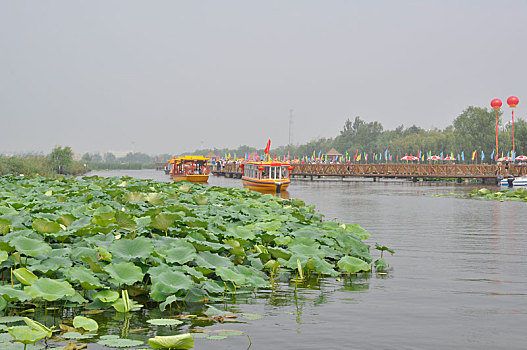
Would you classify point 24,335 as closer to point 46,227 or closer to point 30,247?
point 30,247

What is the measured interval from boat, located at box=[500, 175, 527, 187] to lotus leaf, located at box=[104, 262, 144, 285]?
41.1 metres

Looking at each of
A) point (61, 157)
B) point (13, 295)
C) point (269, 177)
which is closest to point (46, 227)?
point (13, 295)

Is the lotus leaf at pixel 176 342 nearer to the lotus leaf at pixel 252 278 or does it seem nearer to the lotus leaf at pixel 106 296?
the lotus leaf at pixel 106 296

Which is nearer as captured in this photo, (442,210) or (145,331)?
(145,331)

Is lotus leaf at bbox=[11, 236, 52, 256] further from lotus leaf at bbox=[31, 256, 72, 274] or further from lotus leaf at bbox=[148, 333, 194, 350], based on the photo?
lotus leaf at bbox=[148, 333, 194, 350]

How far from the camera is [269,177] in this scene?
126 feet

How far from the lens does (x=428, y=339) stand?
16.1 ft

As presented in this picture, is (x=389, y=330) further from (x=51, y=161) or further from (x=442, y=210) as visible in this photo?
(x=51, y=161)

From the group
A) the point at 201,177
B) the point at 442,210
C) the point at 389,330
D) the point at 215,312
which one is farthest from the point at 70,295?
the point at 201,177

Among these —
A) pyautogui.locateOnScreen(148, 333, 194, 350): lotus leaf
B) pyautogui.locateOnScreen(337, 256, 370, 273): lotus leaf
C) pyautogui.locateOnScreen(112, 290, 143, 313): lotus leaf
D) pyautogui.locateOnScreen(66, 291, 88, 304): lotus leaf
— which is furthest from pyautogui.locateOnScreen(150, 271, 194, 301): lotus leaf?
pyautogui.locateOnScreen(337, 256, 370, 273): lotus leaf

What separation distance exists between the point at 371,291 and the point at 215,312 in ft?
8.38

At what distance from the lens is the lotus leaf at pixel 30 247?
543cm

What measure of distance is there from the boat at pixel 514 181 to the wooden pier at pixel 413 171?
2.52 m

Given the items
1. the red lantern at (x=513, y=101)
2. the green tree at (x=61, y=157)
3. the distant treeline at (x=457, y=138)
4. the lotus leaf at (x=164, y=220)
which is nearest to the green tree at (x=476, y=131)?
the distant treeline at (x=457, y=138)
